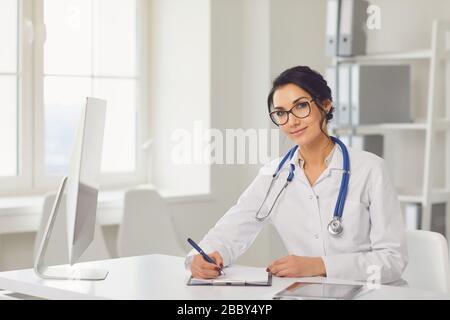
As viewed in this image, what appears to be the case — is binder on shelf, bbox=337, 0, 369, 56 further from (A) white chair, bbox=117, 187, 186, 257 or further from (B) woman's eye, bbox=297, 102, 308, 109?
(B) woman's eye, bbox=297, 102, 308, 109

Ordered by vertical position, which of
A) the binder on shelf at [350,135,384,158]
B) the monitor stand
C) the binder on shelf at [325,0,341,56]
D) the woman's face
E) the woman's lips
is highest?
the binder on shelf at [325,0,341,56]

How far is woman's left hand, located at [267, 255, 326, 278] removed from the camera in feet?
6.39

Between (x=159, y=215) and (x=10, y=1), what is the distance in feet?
3.93

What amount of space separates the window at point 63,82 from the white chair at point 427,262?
2.13 meters

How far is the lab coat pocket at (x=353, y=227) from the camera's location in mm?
2092

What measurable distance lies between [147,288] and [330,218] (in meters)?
0.55

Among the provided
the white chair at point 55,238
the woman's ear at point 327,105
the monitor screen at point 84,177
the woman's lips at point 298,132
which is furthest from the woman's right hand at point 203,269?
the white chair at point 55,238

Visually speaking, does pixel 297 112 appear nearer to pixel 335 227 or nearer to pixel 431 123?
pixel 335 227

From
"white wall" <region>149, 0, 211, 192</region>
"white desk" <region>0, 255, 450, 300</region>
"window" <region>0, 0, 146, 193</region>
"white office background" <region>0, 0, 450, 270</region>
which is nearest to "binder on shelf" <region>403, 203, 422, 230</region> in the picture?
"white office background" <region>0, 0, 450, 270</region>

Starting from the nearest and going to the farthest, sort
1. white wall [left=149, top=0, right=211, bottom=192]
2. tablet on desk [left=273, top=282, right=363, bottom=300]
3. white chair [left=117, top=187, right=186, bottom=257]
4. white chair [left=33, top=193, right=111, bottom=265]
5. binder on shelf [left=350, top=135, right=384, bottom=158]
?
tablet on desk [left=273, top=282, right=363, bottom=300], white chair [left=33, top=193, right=111, bottom=265], white chair [left=117, top=187, right=186, bottom=257], binder on shelf [left=350, top=135, right=384, bottom=158], white wall [left=149, top=0, right=211, bottom=192]

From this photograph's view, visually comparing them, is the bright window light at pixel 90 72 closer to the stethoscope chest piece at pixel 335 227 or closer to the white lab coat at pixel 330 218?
the white lab coat at pixel 330 218

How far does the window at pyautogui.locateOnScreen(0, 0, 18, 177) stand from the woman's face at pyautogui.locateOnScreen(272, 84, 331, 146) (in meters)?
1.93

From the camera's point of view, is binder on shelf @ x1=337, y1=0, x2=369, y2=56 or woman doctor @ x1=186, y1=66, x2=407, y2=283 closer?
woman doctor @ x1=186, y1=66, x2=407, y2=283
